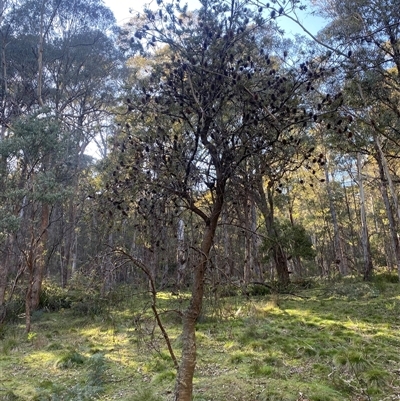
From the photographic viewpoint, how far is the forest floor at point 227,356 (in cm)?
359

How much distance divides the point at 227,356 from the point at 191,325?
253cm

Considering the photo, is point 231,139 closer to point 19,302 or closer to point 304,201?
point 19,302

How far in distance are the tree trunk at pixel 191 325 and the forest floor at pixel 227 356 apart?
21 cm

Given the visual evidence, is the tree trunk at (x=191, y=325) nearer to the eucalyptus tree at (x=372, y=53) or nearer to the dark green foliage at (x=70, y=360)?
the dark green foliage at (x=70, y=360)

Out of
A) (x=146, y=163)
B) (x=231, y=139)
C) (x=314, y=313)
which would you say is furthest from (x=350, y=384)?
(x=314, y=313)

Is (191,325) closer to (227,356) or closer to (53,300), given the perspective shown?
(227,356)

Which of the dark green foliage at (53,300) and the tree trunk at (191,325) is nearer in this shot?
the tree trunk at (191,325)

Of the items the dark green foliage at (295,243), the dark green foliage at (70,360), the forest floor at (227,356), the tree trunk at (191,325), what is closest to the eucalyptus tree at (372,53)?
the dark green foliage at (295,243)

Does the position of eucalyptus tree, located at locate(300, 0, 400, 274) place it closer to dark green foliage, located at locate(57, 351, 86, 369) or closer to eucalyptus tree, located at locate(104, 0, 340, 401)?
eucalyptus tree, located at locate(104, 0, 340, 401)

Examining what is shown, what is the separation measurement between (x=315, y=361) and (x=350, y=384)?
93 centimetres

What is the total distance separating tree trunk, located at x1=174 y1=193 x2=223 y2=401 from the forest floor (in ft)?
0.69

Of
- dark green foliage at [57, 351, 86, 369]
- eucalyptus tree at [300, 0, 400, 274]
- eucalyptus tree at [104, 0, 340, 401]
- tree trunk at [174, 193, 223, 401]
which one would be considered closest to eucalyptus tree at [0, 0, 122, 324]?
dark green foliage at [57, 351, 86, 369]

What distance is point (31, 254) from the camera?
7.41 m

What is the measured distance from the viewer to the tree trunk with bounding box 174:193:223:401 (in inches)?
106
